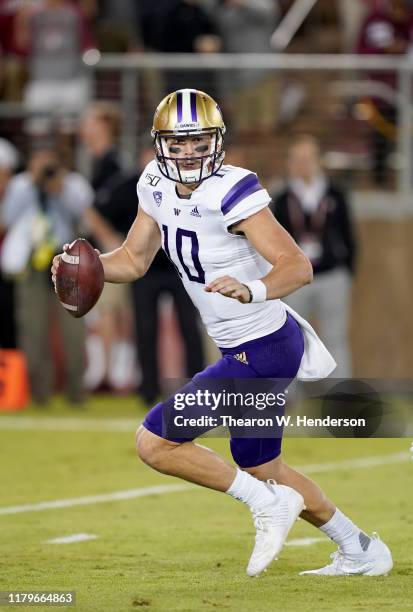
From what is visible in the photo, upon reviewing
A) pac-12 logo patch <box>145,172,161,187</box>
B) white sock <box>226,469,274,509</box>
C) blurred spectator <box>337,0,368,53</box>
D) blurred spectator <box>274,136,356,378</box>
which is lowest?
white sock <box>226,469,274,509</box>

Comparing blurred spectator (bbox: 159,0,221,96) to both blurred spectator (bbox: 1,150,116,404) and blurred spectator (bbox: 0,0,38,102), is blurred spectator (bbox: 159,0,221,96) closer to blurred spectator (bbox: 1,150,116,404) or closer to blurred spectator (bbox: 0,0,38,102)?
blurred spectator (bbox: 0,0,38,102)

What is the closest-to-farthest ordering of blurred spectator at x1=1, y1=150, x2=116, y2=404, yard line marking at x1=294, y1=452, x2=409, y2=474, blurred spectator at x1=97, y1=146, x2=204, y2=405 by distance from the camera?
yard line marking at x1=294, y1=452, x2=409, y2=474 < blurred spectator at x1=97, y1=146, x2=204, y2=405 < blurred spectator at x1=1, y1=150, x2=116, y2=404

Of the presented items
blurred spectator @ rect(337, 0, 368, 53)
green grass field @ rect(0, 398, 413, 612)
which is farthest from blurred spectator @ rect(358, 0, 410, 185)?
green grass field @ rect(0, 398, 413, 612)

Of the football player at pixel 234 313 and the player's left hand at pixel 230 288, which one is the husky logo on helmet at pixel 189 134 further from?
the player's left hand at pixel 230 288

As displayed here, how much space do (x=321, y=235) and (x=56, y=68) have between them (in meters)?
3.19

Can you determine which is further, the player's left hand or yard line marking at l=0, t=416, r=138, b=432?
yard line marking at l=0, t=416, r=138, b=432

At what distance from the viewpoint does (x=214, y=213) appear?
17.5 ft

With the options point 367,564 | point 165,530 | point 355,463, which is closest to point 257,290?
point 367,564

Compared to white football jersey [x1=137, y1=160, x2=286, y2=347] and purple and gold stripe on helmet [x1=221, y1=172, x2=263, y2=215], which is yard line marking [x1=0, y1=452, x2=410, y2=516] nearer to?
white football jersey [x1=137, y1=160, x2=286, y2=347]

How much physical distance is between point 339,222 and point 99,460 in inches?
119

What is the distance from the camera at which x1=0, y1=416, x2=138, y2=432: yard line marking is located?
1046 centimetres

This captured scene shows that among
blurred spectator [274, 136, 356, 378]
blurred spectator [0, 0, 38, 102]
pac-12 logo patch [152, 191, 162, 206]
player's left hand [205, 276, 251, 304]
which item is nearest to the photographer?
player's left hand [205, 276, 251, 304]

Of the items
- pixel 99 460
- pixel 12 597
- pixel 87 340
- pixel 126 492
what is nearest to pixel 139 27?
pixel 87 340

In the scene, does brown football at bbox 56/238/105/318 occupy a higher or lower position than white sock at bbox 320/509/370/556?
higher
